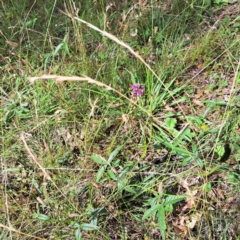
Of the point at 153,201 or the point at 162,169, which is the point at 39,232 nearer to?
the point at 153,201

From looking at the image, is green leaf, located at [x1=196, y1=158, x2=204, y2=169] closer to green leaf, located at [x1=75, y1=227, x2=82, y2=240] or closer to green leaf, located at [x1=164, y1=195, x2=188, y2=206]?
green leaf, located at [x1=164, y1=195, x2=188, y2=206]

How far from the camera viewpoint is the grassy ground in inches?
59.4

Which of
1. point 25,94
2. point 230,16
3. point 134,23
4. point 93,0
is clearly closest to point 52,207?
point 25,94

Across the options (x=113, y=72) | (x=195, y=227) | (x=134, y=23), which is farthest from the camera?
(x=134, y=23)

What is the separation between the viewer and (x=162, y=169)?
1692mm

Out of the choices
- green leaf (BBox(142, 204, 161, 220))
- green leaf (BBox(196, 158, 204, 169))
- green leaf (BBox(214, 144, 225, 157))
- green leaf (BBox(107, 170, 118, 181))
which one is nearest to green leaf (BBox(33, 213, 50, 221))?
green leaf (BBox(107, 170, 118, 181))

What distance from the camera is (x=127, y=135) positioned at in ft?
5.97

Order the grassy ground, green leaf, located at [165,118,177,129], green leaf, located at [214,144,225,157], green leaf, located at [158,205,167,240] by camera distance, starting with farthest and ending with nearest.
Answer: green leaf, located at [165,118,177,129], green leaf, located at [214,144,225,157], the grassy ground, green leaf, located at [158,205,167,240]

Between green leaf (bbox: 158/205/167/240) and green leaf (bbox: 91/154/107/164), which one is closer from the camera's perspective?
green leaf (bbox: 158/205/167/240)

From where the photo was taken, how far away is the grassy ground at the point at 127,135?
1.51 metres

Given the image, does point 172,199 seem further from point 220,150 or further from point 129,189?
point 220,150

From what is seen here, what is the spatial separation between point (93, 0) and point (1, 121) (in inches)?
45.6

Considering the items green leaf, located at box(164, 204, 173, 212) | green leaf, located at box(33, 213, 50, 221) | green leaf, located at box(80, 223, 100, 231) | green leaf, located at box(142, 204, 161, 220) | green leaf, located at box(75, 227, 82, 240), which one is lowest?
green leaf, located at box(33, 213, 50, 221)

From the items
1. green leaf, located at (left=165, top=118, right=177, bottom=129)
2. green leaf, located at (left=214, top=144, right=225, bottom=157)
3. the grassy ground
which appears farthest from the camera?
green leaf, located at (left=165, top=118, right=177, bottom=129)
